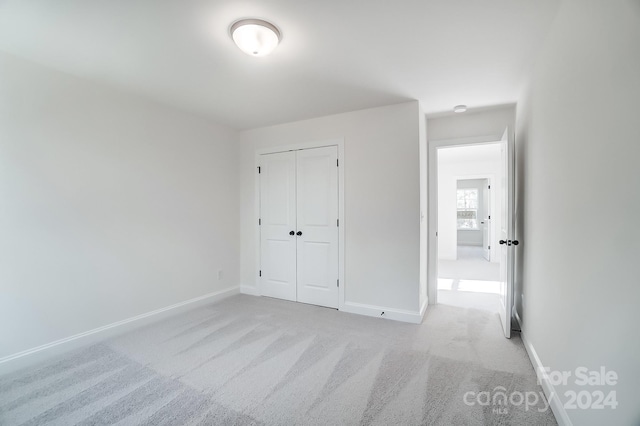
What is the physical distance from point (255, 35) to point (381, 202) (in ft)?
7.01

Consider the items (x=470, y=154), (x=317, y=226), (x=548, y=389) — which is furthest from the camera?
(x=470, y=154)

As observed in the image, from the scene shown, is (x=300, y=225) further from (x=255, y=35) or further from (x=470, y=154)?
(x=470, y=154)

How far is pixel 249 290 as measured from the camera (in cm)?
420

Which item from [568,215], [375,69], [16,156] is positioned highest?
[375,69]

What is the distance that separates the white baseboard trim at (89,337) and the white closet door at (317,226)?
141 centimetres

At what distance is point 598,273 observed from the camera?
4.08 ft

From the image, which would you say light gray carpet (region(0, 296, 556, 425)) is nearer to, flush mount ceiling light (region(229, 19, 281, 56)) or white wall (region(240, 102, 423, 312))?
white wall (region(240, 102, 423, 312))

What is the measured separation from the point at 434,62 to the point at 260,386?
2846mm

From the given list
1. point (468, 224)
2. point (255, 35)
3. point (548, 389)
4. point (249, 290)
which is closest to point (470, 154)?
point (468, 224)

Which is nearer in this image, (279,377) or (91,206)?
(279,377)

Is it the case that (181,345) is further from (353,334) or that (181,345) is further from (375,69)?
(375,69)

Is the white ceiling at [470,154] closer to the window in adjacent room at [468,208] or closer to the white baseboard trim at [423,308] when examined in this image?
the white baseboard trim at [423,308]

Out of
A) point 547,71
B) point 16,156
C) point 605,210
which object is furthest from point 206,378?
point 547,71

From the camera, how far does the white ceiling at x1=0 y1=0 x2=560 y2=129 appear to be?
167cm
